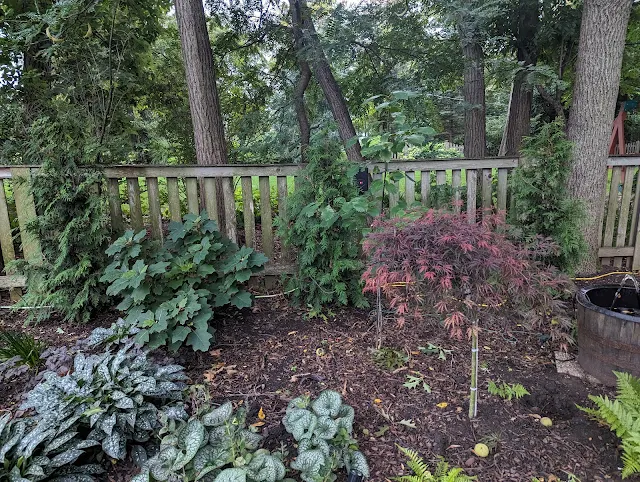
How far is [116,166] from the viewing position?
333cm

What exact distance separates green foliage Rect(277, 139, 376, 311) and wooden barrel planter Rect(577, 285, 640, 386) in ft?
4.71

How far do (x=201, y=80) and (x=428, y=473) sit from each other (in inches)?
143

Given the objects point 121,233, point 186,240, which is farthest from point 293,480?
point 121,233

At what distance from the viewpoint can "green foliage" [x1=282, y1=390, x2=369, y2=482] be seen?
1.69 m

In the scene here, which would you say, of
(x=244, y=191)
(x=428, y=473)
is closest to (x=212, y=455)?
(x=428, y=473)

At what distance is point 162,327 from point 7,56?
394cm

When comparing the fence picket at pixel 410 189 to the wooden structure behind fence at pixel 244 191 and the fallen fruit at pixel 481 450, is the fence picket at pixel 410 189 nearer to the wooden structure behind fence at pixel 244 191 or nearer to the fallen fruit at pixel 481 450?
the wooden structure behind fence at pixel 244 191

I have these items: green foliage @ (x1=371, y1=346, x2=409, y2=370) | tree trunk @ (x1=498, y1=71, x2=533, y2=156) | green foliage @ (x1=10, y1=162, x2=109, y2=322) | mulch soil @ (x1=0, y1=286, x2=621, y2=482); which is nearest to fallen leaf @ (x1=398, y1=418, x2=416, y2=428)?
mulch soil @ (x1=0, y1=286, x2=621, y2=482)

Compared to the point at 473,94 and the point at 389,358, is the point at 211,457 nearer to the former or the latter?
the point at 389,358

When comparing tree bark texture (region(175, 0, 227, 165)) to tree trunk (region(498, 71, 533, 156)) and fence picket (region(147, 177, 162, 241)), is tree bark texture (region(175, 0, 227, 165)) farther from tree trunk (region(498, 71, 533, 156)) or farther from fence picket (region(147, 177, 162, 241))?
tree trunk (region(498, 71, 533, 156))

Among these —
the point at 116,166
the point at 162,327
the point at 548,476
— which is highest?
the point at 116,166

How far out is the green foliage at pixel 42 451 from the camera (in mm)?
1643

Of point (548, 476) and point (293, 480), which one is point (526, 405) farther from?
point (293, 480)

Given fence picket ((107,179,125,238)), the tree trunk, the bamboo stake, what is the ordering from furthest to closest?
the tree trunk, fence picket ((107,179,125,238)), the bamboo stake
